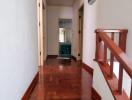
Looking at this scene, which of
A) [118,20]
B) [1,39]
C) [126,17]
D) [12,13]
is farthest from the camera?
[118,20]

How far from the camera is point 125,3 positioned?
198 cm

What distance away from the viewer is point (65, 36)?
836cm

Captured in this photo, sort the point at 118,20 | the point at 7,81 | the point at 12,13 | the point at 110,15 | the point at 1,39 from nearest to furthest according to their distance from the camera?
the point at 1,39
the point at 7,81
the point at 12,13
the point at 118,20
the point at 110,15

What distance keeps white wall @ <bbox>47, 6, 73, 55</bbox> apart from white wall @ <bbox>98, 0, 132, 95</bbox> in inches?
220

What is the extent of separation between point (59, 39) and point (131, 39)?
6.48 meters

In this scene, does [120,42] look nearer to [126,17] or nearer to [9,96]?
[126,17]

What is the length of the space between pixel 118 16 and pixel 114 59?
63 cm

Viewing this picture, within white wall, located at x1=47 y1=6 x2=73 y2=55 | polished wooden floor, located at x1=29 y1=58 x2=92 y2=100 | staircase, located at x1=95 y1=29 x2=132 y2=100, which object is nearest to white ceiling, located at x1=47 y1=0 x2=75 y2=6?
white wall, located at x1=47 y1=6 x2=73 y2=55

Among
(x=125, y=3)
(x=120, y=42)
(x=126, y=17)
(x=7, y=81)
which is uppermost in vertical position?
(x=125, y=3)

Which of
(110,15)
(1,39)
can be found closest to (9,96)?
(1,39)

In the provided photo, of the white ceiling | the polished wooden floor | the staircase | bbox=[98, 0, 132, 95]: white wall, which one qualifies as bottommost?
the polished wooden floor

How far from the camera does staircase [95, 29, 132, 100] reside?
122 cm

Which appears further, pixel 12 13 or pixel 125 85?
pixel 125 85

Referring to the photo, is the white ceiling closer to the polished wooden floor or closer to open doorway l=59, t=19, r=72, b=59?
open doorway l=59, t=19, r=72, b=59
